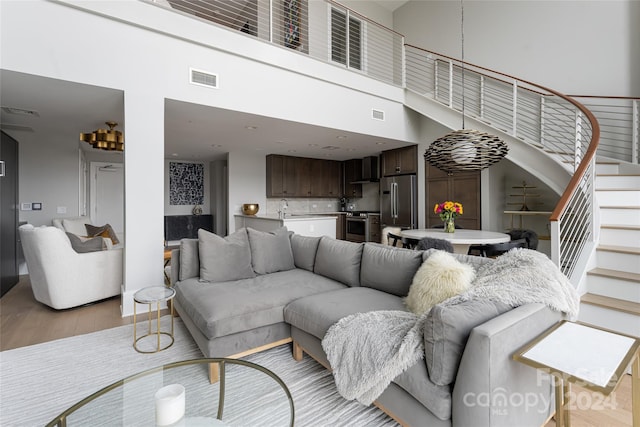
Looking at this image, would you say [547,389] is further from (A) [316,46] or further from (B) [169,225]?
(B) [169,225]

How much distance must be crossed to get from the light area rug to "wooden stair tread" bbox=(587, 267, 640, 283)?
226cm

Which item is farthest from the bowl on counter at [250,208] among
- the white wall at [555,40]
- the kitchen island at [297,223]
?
the white wall at [555,40]

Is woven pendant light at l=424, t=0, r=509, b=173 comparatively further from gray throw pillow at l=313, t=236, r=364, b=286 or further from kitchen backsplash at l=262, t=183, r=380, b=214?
kitchen backsplash at l=262, t=183, r=380, b=214

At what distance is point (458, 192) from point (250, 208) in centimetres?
408

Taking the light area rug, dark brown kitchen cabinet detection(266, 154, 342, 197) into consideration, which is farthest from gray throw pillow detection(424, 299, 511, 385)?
dark brown kitchen cabinet detection(266, 154, 342, 197)

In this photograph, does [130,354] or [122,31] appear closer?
[130,354]

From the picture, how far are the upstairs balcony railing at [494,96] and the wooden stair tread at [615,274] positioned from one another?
6.2 inches

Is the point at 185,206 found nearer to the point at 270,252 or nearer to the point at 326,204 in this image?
the point at 326,204

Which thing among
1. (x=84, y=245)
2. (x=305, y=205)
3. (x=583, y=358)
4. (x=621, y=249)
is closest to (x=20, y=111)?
(x=84, y=245)

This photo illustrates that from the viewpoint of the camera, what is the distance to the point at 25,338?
8.66 ft

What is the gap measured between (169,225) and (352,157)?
190 inches

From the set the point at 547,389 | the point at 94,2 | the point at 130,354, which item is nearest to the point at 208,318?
the point at 130,354

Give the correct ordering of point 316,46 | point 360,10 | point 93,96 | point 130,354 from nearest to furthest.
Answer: point 130,354
point 93,96
point 316,46
point 360,10

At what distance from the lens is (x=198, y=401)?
5.07ft
